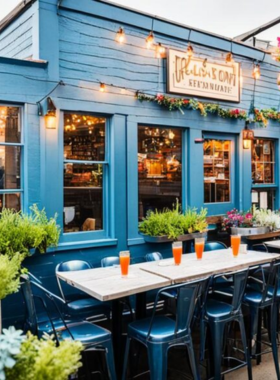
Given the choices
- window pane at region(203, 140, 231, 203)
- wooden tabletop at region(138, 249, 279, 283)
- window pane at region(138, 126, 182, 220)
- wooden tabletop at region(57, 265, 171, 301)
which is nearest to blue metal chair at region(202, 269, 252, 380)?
wooden tabletop at region(138, 249, 279, 283)

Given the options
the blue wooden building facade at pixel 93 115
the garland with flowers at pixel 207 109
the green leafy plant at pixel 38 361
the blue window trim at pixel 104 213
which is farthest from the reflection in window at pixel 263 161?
the green leafy plant at pixel 38 361

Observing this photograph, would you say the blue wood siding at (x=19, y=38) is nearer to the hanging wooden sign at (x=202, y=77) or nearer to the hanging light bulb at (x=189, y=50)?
the hanging wooden sign at (x=202, y=77)

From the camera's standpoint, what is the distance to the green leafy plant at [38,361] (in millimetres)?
1212

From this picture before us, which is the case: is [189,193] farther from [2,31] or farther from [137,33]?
[2,31]

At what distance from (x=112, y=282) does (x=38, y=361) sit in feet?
6.67

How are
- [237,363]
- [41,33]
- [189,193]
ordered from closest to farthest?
[237,363] → [41,33] → [189,193]

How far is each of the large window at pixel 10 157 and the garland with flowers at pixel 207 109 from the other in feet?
5.53

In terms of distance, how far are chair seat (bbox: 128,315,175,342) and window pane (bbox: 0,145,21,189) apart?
84.8 inches

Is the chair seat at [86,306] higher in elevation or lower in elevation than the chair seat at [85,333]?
lower

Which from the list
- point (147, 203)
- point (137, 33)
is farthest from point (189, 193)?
point (137, 33)

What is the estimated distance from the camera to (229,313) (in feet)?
11.1

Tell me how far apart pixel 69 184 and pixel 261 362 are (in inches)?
115

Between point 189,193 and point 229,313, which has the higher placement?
point 189,193

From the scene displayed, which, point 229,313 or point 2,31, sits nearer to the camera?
point 229,313
